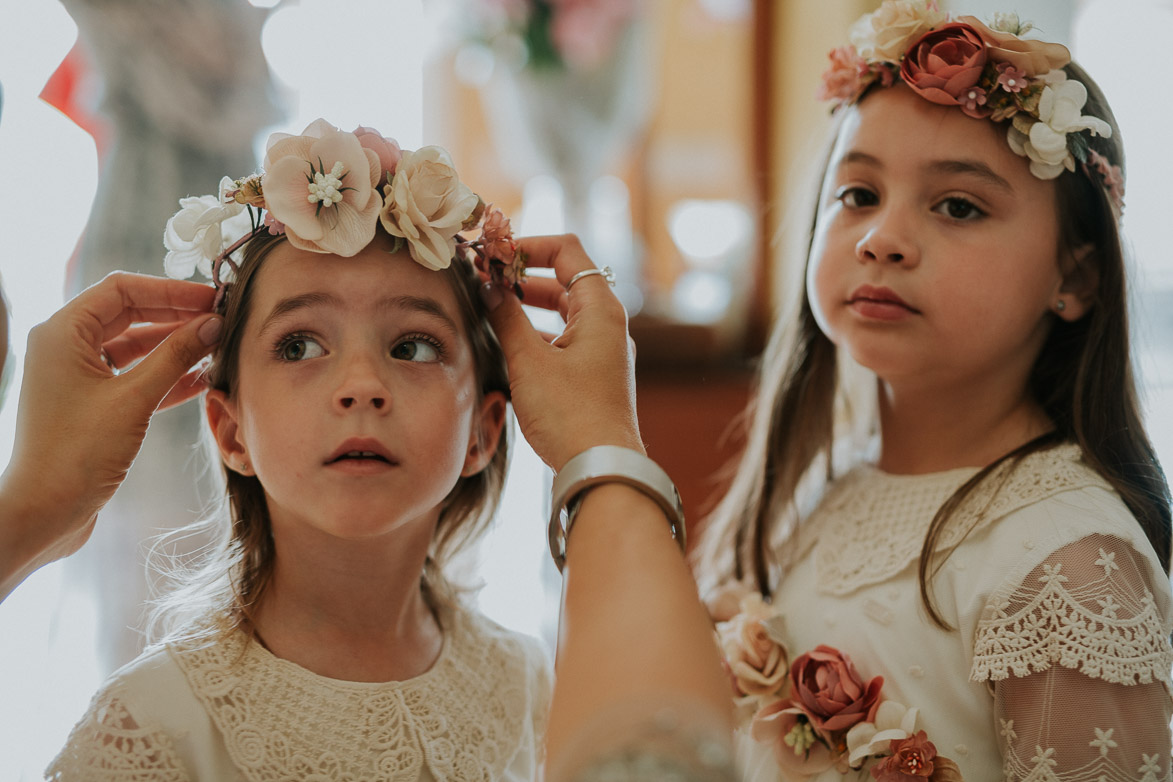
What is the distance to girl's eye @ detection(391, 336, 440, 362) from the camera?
1.24 m

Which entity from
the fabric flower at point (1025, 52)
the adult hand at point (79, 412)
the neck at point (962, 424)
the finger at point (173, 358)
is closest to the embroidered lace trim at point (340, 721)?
the adult hand at point (79, 412)

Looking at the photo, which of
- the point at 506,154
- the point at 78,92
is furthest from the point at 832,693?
the point at 506,154

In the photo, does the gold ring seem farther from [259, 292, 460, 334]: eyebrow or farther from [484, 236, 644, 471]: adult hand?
[259, 292, 460, 334]: eyebrow

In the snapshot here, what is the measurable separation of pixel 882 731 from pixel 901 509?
0.35m

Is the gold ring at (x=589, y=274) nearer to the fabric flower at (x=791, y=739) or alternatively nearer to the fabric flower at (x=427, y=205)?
Result: the fabric flower at (x=427, y=205)

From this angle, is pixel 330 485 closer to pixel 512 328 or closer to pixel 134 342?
pixel 512 328

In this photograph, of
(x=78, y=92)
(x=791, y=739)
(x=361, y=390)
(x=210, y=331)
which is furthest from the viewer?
(x=78, y=92)

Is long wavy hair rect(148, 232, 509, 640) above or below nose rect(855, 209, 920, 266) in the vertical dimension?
below

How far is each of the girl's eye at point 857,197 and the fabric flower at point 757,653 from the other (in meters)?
0.63

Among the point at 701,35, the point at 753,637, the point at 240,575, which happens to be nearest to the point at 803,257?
the point at 753,637

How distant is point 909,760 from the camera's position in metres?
1.22

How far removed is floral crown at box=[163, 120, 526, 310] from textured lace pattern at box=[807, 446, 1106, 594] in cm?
69

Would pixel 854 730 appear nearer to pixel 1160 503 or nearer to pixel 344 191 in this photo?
pixel 1160 503

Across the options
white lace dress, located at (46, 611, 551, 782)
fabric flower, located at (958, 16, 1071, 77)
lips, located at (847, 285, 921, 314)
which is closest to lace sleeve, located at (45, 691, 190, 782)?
white lace dress, located at (46, 611, 551, 782)
